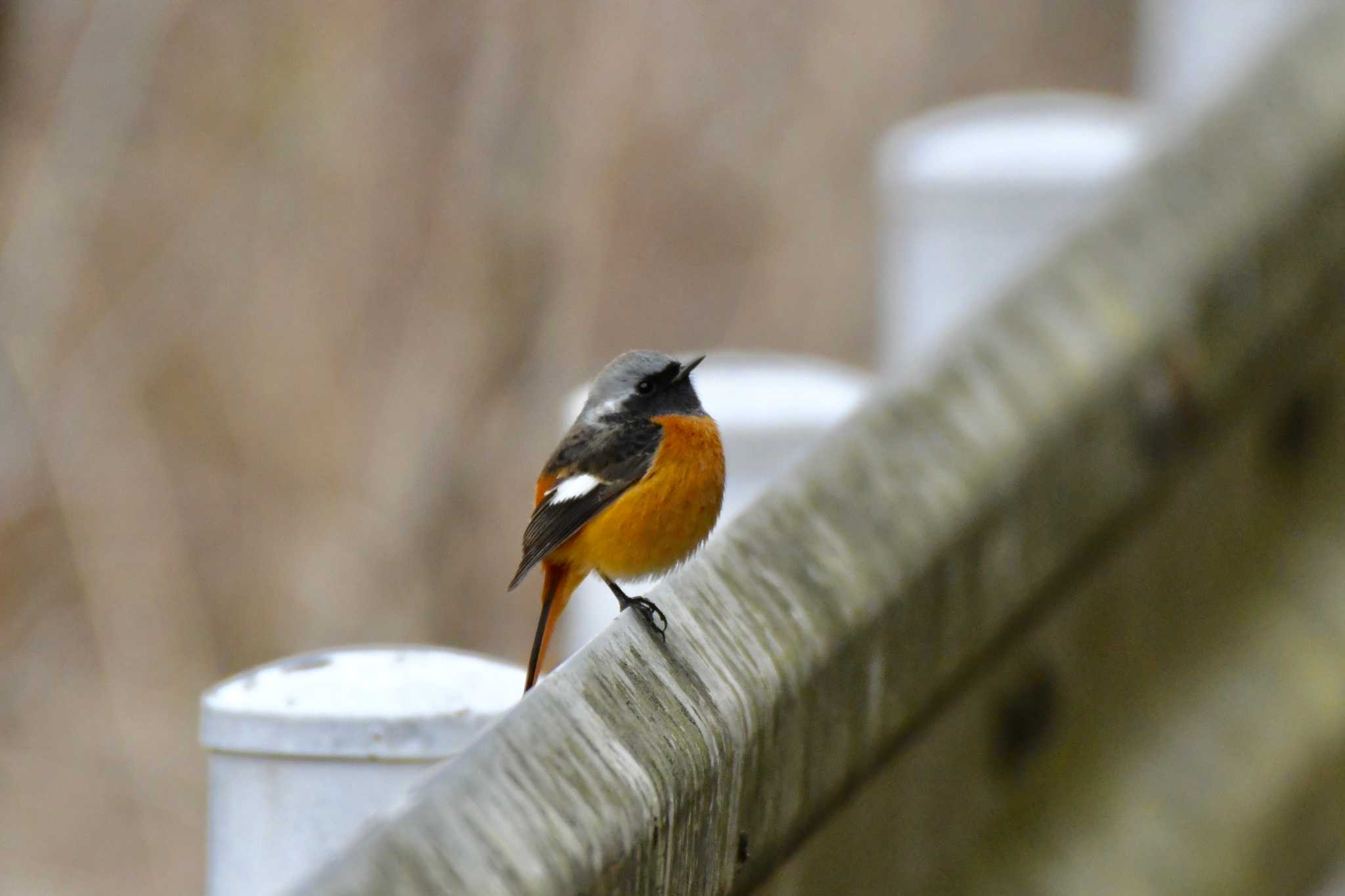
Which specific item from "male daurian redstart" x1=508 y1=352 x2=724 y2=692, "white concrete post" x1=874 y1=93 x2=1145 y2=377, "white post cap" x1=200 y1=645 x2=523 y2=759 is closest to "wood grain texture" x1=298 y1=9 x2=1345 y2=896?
"white post cap" x1=200 y1=645 x2=523 y2=759

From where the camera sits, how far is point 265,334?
787cm

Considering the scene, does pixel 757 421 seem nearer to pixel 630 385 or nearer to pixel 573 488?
pixel 630 385

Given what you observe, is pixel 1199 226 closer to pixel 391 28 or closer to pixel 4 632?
pixel 391 28

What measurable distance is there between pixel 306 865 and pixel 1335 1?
249cm

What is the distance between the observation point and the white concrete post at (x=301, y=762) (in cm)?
185

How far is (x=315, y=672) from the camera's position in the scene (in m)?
2.00

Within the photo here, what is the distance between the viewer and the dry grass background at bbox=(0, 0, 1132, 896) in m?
7.33

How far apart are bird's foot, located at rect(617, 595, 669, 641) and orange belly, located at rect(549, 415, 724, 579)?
1.33 m

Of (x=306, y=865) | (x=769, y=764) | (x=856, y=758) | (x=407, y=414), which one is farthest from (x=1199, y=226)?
(x=407, y=414)

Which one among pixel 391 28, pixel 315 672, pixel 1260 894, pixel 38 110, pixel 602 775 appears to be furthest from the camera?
pixel 391 28

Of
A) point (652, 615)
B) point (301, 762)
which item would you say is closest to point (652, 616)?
point (652, 615)

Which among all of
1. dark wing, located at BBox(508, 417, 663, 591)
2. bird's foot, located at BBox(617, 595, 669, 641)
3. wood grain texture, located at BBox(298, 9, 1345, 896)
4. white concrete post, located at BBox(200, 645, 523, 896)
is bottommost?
wood grain texture, located at BBox(298, 9, 1345, 896)

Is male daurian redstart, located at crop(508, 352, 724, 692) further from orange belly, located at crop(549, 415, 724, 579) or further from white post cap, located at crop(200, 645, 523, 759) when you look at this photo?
white post cap, located at crop(200, 645, 523, 759)

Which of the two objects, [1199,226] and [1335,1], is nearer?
[1199,226]
